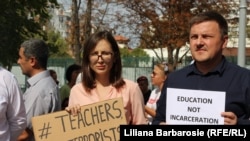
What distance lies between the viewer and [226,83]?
3.29 m

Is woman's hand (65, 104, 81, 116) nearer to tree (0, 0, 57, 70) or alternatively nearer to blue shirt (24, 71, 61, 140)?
blue shirt (24, 71, 61, 140)

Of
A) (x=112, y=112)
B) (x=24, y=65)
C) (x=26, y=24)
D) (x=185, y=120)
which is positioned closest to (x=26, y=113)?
(x=24, y=65)

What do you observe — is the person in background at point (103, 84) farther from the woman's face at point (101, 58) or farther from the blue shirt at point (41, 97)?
the blue shirt at point (41, 97)

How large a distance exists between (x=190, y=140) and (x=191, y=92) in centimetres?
Answer: 38

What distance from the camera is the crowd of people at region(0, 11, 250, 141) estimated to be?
3.29 meters

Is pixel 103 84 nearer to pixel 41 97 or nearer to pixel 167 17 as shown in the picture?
pixel 41 97

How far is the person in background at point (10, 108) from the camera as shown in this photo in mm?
3861

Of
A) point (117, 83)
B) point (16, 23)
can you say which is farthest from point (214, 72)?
point (16, 23)

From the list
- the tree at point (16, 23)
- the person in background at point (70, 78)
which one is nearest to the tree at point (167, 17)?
the tree at point (16, 23)

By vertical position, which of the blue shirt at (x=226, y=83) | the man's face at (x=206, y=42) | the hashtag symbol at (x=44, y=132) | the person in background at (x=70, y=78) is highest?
the man's face at (x=206, y=42)

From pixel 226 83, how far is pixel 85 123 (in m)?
1.06

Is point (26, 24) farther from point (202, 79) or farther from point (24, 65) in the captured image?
point (202, 79)

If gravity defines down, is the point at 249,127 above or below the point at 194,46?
below

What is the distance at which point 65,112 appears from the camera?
3.82 metres
